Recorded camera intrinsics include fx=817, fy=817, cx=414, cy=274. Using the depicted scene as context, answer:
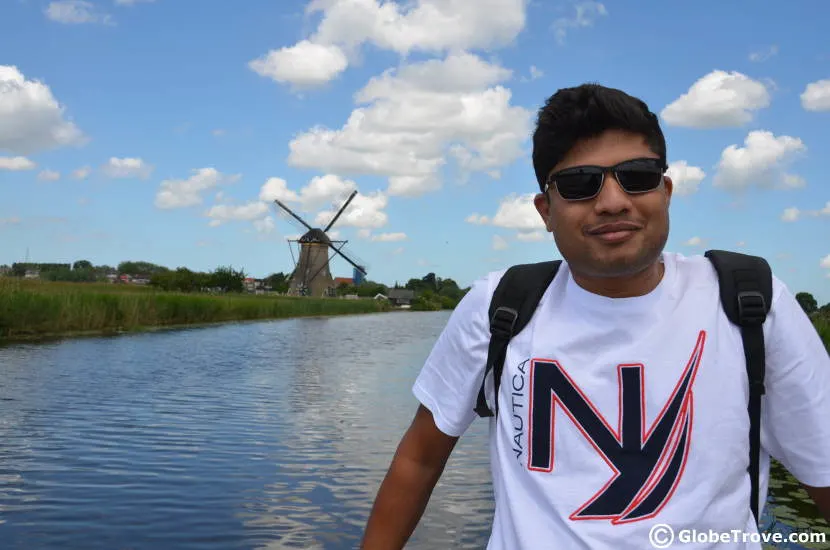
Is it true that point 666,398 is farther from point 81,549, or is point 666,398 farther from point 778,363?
point 81,549

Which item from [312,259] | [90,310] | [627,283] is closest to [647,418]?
[627,283]

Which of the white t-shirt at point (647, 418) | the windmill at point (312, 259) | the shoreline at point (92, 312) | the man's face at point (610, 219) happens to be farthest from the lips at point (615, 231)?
the windmill at point (312, 259)

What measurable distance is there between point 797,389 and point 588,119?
0.70m

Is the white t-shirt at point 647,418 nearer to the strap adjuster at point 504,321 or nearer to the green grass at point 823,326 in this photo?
the strap adjuster at point 504,321

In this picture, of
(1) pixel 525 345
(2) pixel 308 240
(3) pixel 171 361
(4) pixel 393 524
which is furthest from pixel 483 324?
(2) pixel 308 240

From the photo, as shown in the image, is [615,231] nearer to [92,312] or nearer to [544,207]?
[544,207]

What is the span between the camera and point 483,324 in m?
1.81

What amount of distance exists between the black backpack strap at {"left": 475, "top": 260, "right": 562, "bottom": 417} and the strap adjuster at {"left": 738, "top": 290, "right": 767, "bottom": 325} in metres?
0.41

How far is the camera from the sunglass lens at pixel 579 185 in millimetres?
1760

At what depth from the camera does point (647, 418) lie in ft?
5.43

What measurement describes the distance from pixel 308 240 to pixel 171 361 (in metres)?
54.7

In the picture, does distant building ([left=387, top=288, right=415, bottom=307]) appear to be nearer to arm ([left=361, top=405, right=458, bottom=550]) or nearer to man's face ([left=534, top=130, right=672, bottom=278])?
arm ([left=361, top=405, right=458, bottom=550])

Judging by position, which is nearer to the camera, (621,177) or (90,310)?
(621,177)

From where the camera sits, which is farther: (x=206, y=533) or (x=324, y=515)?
(x=324, y=515)
